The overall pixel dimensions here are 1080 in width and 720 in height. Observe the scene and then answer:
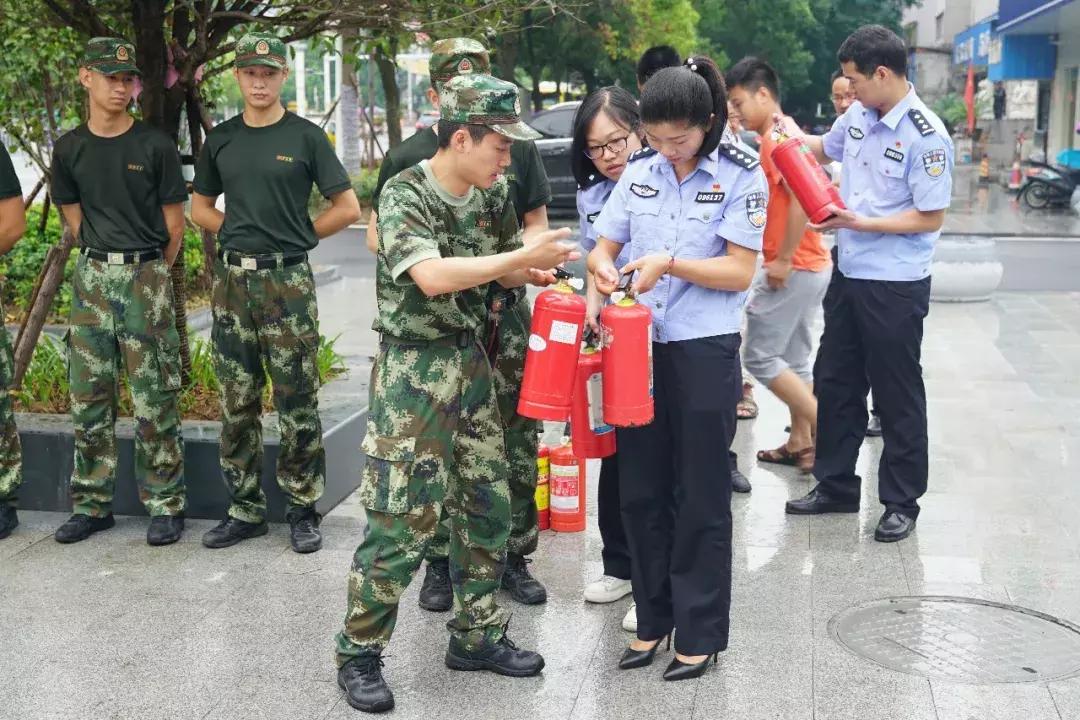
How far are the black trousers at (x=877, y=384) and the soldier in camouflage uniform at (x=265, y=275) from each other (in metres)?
2.18

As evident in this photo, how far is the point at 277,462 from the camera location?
5531mm

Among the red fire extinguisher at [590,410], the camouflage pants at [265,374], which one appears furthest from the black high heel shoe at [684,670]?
the camouflage pants at [265,374]

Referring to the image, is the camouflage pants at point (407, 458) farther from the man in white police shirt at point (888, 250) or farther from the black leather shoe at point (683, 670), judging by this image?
the man in white police shirt at point (888, 250)

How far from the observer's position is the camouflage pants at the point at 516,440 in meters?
4.59

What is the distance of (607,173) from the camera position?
470cm

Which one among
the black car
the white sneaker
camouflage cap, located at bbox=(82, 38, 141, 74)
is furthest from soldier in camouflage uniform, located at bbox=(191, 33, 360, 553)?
the black car

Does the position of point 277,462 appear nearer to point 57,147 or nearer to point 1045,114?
point 57,147

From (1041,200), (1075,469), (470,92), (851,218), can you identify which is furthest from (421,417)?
(1041,200)

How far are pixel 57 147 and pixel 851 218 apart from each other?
3.36m

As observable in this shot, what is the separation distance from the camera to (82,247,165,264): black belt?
211 inches

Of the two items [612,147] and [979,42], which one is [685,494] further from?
[979,42]

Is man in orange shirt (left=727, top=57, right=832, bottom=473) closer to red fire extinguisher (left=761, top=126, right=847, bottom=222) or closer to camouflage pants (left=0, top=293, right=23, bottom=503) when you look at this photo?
red fire extinguisher (left=761, top=126, right=847, bottom=222)

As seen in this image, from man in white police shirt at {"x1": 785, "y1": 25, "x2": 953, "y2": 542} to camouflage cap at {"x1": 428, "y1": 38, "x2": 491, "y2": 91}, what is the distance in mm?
1526

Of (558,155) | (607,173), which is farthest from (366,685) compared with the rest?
(558,155)
